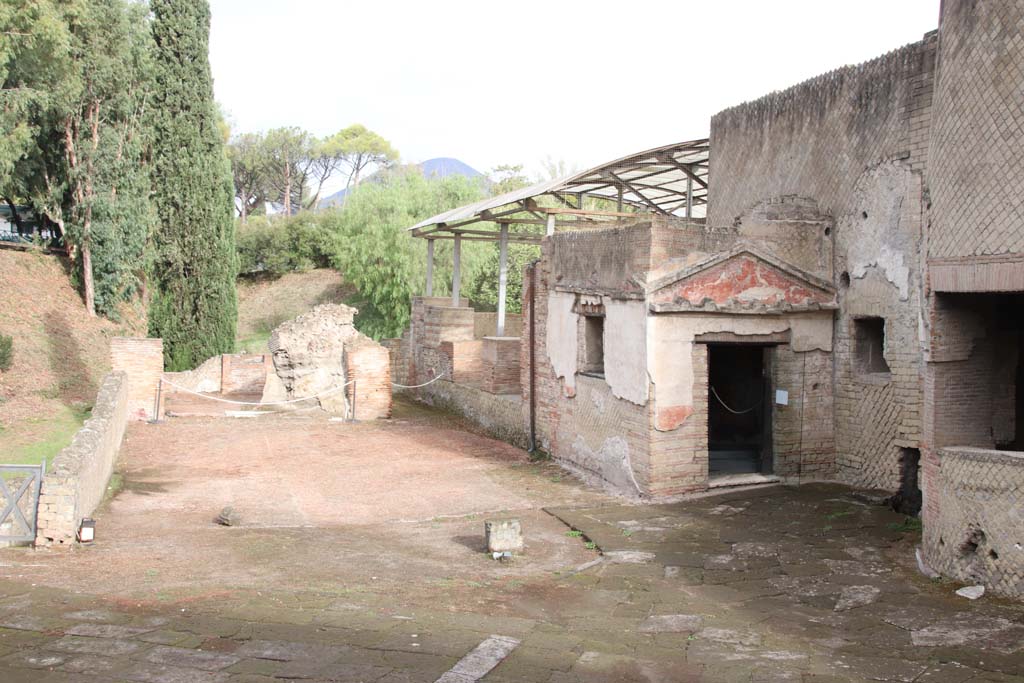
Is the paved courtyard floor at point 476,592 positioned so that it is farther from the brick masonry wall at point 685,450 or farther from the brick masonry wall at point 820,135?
the brick masonry wall at point 820,135

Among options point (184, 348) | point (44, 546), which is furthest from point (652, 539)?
point (184, 348)

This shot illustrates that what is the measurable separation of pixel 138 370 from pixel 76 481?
9.27 metres

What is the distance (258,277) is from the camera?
4025cm

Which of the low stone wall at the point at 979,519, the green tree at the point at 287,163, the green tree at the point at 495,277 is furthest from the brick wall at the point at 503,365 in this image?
the green tree at the point at 287,163

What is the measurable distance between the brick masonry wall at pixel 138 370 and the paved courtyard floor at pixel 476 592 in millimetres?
4840

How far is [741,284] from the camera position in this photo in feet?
37.7

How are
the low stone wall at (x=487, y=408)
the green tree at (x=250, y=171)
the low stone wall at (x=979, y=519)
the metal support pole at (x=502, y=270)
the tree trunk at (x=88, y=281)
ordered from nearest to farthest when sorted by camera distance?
the low stone wall at (x=979, y=519) → the low stone wall at (x=487, y=408) → the metal support pole at (x=502, y=270) → the tree trunk at (x=88, y=281) → the green tree at (x=250, y=171)

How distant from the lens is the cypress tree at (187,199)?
24.5 m

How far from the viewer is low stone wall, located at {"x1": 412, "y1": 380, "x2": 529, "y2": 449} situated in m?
15.9

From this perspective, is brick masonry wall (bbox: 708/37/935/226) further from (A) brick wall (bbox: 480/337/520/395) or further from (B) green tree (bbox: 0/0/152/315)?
(B) green tree (bbox: 0/0/152/315)

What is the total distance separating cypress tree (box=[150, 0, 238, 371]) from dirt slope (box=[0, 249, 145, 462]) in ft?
5.14

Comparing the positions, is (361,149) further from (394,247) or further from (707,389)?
(707,389)

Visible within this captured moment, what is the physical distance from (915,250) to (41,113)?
19653mm

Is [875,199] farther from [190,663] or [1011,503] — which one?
[190,663]
